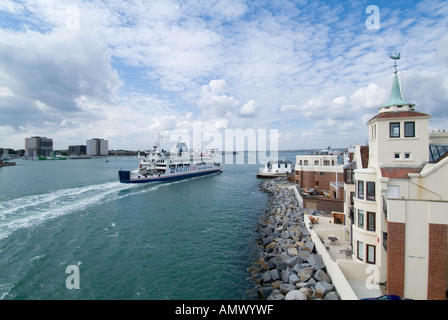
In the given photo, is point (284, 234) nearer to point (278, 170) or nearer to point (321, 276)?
point (321, 276)

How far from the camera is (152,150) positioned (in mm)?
57125

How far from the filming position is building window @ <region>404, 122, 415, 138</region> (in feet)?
34.7

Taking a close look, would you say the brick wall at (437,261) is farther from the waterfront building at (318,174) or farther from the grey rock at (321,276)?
the waterfront building at (318,174)

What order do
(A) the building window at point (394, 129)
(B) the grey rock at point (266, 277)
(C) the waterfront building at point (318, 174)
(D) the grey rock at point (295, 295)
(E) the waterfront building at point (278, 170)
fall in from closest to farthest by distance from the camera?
1. (D) the grey rock at point (295, 295)
2. (A) the building window at point (394, 129)
3. (B) the grey rock at point (266, 277)
4. (C) the waterfront building at point (318, 174)
5. (E) the waterfront building at point (278, 170)

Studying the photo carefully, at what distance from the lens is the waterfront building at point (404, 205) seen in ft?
28.2

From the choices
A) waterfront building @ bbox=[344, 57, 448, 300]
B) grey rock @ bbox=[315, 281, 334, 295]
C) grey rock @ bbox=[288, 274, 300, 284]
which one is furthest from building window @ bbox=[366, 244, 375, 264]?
grey rock @ bbox=[288, 274, 300, 284]

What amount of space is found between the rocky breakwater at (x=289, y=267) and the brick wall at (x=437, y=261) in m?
3.57

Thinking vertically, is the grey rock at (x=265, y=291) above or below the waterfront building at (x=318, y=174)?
below

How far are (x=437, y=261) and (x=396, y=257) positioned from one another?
4.29 ft

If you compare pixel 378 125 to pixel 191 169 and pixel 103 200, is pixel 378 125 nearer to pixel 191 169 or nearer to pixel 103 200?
pixel 103 200

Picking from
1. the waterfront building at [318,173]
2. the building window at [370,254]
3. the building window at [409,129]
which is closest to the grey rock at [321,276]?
the building window at [370,254]

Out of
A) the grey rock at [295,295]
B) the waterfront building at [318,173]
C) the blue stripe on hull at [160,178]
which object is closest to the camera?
the grey rock at [295,295]

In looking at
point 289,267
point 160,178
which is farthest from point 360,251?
point 160,178
